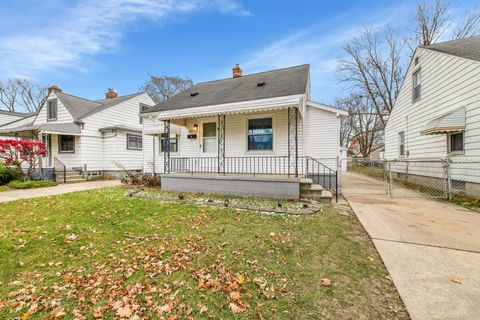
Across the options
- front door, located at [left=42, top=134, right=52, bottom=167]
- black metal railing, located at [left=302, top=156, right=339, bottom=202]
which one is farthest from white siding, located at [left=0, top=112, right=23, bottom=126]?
black metal railing, located at [left=302, top=156, right=339, bottom=202]

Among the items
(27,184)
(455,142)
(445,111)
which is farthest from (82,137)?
(455,142)

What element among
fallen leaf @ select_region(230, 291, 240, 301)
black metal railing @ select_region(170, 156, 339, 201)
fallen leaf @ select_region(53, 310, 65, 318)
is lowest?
fallen leaf @ select_region(53, 310, 65, 318)

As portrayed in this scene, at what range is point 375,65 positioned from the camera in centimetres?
2019

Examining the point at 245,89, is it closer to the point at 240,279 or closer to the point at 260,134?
the point at 260,134

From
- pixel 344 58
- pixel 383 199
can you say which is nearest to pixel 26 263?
pixel 383 199

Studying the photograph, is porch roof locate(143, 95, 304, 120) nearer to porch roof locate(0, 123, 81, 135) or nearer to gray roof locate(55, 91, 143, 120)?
porch roof locate(0, 123, 81, 135)

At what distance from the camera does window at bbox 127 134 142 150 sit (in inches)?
577

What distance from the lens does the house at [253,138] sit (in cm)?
758

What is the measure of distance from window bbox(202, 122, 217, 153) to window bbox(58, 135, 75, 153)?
9.25 meters

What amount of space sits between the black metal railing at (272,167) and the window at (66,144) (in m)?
8.39

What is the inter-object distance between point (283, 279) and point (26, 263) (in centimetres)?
362

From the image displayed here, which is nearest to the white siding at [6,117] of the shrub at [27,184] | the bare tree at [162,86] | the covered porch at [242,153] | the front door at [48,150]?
the front door at [48,150]

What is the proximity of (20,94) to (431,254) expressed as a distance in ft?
160

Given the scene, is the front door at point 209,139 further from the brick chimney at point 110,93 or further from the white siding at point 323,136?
the brick chimney at point 110,93
